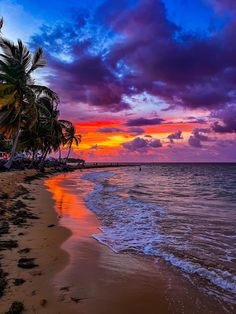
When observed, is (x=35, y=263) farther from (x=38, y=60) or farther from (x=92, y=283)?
(x=38, y=60)

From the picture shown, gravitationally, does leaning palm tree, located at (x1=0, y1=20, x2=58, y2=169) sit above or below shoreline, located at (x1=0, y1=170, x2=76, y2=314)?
above

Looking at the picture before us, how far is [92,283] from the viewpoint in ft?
20.0

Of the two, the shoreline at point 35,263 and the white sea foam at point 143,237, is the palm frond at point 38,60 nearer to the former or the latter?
the white sea foam at point 143,237

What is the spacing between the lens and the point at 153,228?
39.8ft

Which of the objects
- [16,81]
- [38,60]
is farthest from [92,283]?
[38,60]

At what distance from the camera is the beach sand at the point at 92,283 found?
5.12 m

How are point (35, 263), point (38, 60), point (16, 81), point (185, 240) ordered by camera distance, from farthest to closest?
point (38, 60), point (16, 81), point (185, 240), point (35, 263)

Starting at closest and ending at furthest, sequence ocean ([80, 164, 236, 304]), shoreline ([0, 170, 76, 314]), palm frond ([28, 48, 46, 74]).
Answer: shoreline ([0, 170, 76, 314]), ocean ([80, 164, 236, 304]), palm frond ([28, 48, 46, 74])

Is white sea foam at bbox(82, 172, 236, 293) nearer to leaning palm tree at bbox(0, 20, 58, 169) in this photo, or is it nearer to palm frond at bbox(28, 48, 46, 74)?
leaning palm tree at bbox(0, 20, 58, 169)

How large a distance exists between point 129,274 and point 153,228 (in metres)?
5.48

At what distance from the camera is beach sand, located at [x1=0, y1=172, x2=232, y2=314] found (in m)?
5.12

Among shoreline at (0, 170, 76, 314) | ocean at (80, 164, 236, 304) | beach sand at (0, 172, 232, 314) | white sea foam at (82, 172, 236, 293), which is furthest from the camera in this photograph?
white sea foam at (82, 172, 236, 293)

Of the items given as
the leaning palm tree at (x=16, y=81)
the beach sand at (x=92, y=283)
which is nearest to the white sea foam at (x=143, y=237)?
the beach sand at (x=92, y=283)

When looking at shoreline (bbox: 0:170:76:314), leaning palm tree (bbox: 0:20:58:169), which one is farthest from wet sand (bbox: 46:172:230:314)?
leaning palm tree (bbox: 0:20:58:169)
